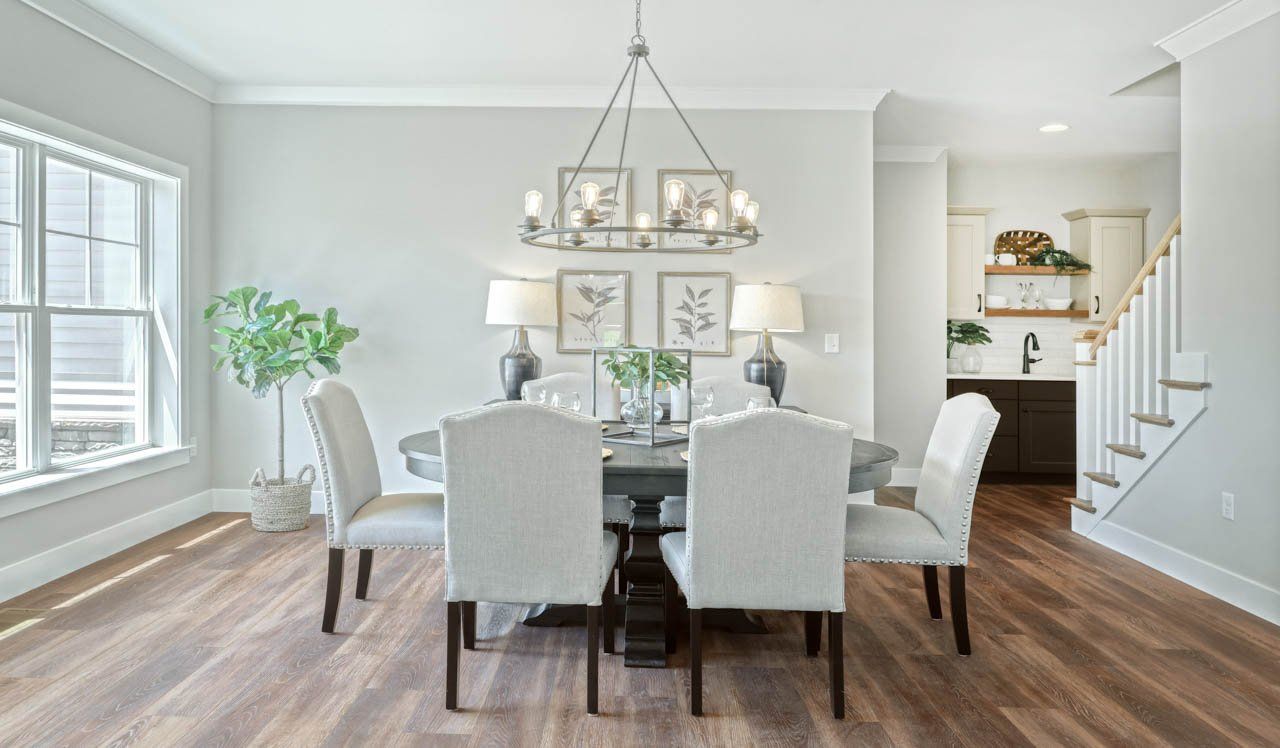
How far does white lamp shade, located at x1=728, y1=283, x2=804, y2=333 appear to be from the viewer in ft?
14.4

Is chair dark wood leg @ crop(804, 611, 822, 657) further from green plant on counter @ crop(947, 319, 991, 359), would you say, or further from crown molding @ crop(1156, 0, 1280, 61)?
green plant on counter @ crop(947, 319, 991, 359)

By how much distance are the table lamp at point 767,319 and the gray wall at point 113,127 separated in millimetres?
3141

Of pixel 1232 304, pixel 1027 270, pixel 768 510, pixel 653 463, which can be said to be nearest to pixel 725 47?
pixel 653 463

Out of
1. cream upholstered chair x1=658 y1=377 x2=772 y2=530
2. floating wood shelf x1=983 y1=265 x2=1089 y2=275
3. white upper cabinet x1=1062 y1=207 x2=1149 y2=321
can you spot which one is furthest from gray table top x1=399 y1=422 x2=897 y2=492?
white upper cabinet x1=1062 y1=207 x2=1149 y2=321

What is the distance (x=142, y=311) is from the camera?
169 inches

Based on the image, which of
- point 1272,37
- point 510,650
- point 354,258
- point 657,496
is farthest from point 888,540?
point 354,258

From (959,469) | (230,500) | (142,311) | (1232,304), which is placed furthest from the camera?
(230,500)

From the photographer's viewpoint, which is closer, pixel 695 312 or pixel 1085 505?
pixel 1085 505

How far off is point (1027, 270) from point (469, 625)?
5462 millimetres

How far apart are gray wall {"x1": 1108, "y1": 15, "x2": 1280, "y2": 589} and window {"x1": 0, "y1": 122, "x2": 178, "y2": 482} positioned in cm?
510

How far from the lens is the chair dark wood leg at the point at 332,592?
2.87m

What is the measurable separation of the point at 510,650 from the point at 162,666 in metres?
1.11

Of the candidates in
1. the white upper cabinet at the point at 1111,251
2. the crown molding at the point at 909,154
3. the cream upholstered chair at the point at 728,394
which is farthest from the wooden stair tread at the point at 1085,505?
the crown molding at the point at 909,154

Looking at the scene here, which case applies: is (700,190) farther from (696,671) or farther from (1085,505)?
(696,671)
